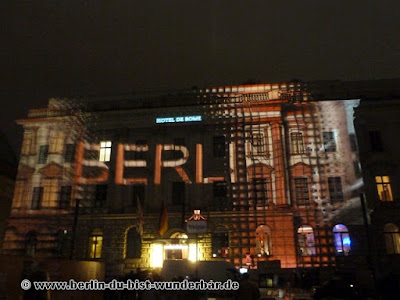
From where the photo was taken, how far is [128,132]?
3322cm

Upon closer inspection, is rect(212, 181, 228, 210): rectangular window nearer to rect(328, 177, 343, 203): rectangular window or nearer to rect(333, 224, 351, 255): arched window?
rect(328, 177, 343, 203): rectangular window

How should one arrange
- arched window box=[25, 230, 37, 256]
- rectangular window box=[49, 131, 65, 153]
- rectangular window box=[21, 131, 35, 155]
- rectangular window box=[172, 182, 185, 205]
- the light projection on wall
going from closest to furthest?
arched window box=[25, 230, 37, 256] < rectangular window box=[172, 182, 185, 205] < the light projection on wall < rectangular window box=[49, 131, 65, 153] < rectangular window box=[21, 131, 35, 155]

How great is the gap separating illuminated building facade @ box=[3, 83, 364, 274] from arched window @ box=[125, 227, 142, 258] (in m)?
0.08

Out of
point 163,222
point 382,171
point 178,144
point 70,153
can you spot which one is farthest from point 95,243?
point 382,171

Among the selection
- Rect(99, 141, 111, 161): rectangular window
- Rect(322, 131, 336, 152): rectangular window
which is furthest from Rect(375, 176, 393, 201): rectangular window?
Rect(99, 141, 111, 161): rectangular window

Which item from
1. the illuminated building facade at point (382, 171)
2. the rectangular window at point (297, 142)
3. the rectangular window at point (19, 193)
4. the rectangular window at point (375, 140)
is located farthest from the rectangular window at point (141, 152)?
the rectangular window at point (375, 140)

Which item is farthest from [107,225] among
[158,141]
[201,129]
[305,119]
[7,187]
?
[305,119]

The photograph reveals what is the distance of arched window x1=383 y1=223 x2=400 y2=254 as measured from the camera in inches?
1081

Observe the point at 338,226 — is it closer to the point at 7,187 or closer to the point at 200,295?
the point at 200,295

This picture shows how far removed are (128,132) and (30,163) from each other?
31.8ft

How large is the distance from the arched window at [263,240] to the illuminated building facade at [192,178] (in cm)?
8

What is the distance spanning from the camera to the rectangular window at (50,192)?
31938 millimetres

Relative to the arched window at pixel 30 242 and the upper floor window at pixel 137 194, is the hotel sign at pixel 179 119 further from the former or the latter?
the arched window at pixel 30 242

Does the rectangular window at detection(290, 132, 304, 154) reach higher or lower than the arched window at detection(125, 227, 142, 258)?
higher
